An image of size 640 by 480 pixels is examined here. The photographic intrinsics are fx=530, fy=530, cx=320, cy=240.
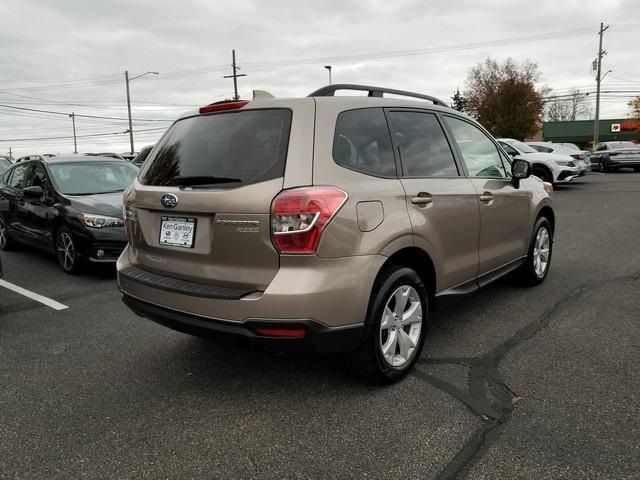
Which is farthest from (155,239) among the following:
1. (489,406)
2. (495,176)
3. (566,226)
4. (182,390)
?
(566,226)

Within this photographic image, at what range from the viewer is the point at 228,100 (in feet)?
10.7

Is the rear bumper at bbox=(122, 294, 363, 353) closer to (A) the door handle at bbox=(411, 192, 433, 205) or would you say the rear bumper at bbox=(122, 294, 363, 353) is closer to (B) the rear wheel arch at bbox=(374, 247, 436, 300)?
(B) the rear wheel arch at bbox=(374, 247, 436, 300)

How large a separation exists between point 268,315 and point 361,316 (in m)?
0.53

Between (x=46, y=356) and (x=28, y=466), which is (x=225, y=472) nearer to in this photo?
(x=28, y=466)

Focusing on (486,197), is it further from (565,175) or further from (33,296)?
(565,175)

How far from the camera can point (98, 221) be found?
6.26m

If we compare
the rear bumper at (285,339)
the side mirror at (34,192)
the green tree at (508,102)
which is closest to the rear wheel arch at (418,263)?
the rear bumper at (285,339)

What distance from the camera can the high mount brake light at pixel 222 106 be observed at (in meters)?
3.16

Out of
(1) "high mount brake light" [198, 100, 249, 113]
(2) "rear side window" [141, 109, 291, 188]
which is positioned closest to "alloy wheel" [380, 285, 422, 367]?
(2) "rear side window" [141, 109, 291, 188]

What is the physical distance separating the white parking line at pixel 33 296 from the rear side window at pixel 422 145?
12.2 ft

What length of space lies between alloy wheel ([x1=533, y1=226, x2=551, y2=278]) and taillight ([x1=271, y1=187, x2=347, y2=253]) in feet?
11.0

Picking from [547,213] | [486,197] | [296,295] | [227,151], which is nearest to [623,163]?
[547,213]

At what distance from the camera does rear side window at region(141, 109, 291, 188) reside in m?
2.88

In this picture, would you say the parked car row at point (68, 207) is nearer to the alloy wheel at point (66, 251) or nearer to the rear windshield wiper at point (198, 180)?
the alloy wheel at point (66, 251)
